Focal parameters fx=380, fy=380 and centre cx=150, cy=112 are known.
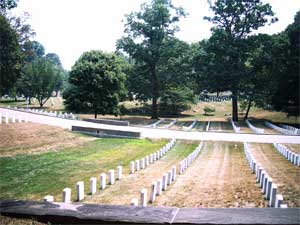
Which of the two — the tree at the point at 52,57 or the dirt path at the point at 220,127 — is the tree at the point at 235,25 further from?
the tree at the point at 52,57

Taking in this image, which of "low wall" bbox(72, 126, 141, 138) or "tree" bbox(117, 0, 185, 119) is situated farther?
"tree" bbox(117, 0, 185, 119)

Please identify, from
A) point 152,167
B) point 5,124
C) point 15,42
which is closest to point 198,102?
point 15,42

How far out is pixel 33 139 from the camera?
53.9 ft

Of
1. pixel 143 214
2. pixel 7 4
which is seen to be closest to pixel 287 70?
pixel 7 4

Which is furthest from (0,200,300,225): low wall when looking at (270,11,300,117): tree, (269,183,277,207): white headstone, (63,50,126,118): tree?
(63,50,126,118): tree

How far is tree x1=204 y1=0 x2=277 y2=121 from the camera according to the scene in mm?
23375

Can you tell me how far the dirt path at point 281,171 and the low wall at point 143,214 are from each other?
3.02 m

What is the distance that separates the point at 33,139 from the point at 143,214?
490 inches

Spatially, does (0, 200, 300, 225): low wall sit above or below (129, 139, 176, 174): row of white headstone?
above

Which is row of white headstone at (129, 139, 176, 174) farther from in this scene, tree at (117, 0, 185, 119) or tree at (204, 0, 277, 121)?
tree at (117, 0, 185, 119)

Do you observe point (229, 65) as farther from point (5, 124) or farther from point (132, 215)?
point (132, 215)

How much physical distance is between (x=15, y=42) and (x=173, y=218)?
73.1ft

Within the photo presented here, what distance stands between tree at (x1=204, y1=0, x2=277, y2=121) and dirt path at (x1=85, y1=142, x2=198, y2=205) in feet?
33.3

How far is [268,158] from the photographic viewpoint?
14789 millimetres
